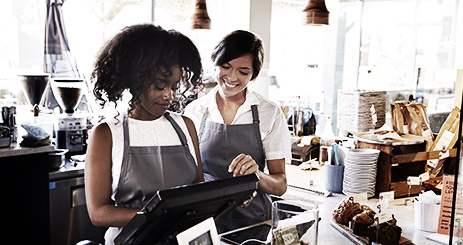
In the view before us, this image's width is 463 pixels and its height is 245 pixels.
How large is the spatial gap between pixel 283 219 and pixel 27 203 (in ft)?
7.40

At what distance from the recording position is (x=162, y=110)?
1.83 m

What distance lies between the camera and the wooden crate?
2.72 meters

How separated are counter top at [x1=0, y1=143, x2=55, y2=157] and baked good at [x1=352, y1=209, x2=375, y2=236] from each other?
2072 mm

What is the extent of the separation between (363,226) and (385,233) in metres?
0.11

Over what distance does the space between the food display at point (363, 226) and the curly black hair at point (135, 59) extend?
102 cm

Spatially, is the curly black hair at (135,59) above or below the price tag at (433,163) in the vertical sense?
above

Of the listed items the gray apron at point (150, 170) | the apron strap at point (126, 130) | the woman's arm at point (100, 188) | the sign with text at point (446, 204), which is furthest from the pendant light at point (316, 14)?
the woman's arm at point (100, 188)

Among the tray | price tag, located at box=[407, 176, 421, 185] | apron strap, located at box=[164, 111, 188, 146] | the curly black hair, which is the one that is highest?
the curly black hair

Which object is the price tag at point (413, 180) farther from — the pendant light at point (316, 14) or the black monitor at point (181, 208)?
the black monitor at point (181, 208)

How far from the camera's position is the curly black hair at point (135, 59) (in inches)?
65.9

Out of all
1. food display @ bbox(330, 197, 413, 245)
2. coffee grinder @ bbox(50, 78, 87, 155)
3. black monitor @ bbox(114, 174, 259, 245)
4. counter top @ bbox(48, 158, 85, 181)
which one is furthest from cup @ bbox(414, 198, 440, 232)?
coffee grinder @ bbox(50, 78, 87, 155)

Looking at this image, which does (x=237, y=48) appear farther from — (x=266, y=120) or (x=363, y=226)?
(x=363, y=226)

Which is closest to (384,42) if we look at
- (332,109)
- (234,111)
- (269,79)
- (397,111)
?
(332,109)

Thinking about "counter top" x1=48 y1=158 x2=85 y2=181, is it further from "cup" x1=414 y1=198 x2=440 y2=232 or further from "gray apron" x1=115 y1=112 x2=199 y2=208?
"cup" x1=414 y1=198 x2=440 y2=232
